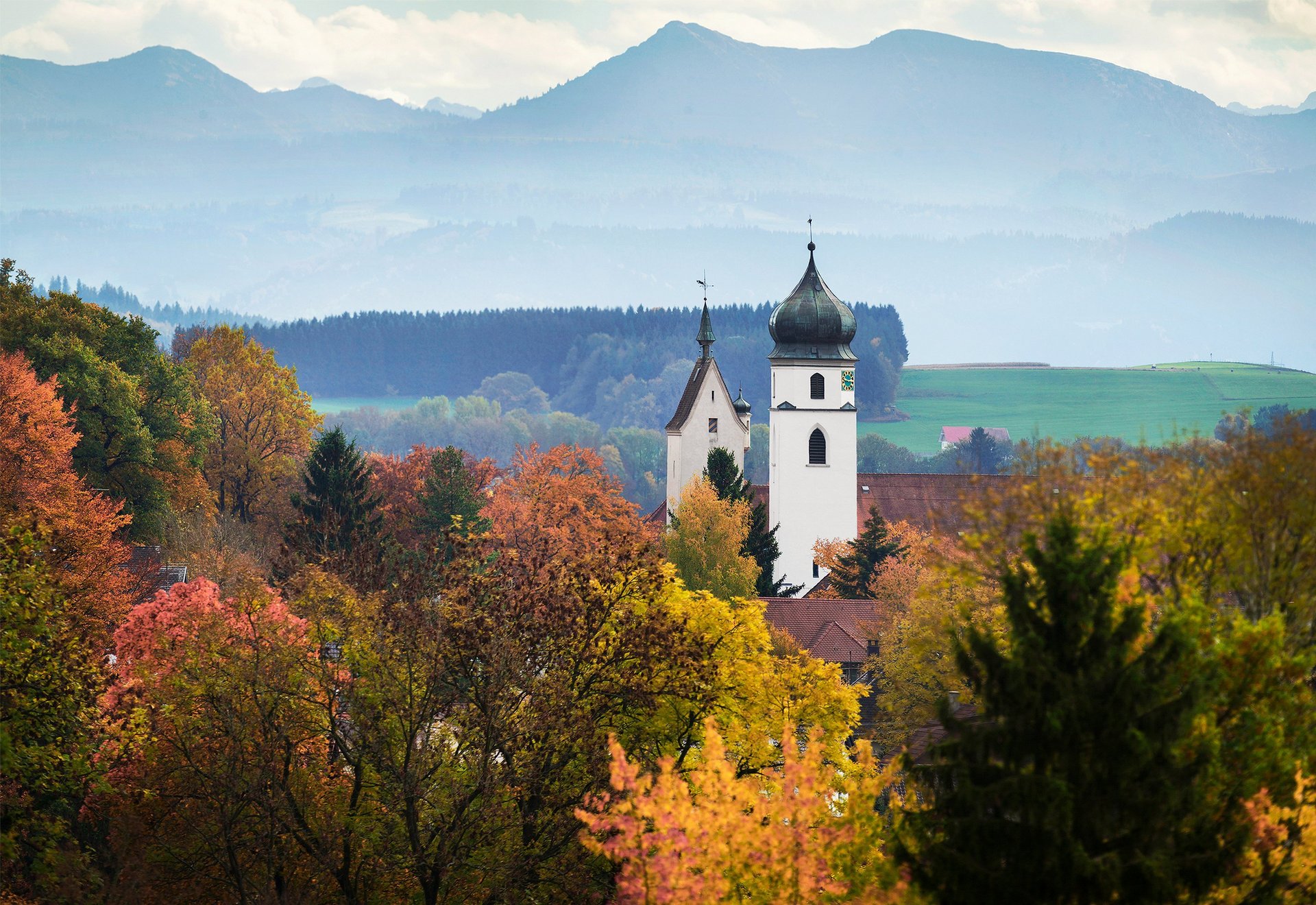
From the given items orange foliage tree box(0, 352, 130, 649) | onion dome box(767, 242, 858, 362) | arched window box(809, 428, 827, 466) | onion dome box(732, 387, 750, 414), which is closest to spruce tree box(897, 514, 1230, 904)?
orange foliage tree box(0, 352, 130, 649)

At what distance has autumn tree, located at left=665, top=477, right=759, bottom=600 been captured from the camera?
63406mm

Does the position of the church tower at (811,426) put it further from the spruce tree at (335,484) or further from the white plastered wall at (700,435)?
the spruce tree at (335,484)

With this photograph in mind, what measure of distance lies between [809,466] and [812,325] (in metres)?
6.95

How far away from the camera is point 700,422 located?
287 ft

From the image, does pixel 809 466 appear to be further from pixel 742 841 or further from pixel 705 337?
pixel 742 841

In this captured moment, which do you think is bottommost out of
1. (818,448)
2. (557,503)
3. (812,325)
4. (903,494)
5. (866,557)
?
(866,557)

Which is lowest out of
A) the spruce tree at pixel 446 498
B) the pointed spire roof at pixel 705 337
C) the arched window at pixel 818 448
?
the spruce tree at pixel 446 498

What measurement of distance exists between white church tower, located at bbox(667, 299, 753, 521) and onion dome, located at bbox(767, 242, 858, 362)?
3650 millimetres

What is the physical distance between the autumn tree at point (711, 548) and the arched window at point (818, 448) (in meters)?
19.7

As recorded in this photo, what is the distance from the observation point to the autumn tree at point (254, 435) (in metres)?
77.8

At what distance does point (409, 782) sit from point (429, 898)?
5.74 ft

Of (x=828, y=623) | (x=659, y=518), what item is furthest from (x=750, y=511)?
(x=659, y=518)

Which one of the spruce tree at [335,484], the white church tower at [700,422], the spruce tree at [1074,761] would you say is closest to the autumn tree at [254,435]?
the spruce tree at [335,484]

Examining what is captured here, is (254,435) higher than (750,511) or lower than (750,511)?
higher
